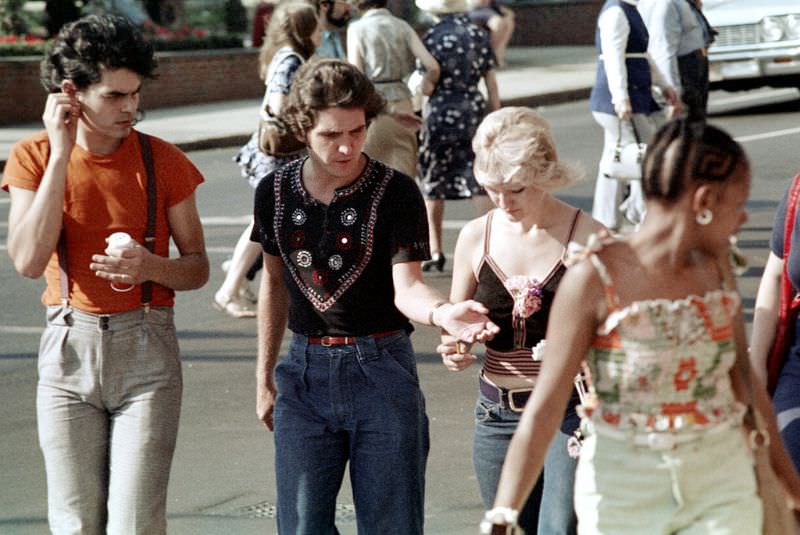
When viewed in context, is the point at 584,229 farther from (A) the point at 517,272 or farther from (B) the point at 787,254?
(B) the point at 787,254

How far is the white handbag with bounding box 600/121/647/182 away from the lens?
997 cm

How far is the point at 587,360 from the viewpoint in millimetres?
3344

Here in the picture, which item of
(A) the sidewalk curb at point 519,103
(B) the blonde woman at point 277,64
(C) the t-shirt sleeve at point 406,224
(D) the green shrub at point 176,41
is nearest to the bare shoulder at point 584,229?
(C) the t-shirt sleeve at point 406,224

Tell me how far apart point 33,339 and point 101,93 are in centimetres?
474

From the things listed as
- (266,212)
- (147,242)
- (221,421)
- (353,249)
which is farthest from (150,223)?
(221,421)

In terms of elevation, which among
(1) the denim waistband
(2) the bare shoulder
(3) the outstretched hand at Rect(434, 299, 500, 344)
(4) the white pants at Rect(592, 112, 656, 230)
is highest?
(2) the bare shoulder

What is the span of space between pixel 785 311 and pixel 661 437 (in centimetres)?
115

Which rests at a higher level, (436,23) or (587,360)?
(587,360)

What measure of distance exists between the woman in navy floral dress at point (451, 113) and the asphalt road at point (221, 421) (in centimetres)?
55

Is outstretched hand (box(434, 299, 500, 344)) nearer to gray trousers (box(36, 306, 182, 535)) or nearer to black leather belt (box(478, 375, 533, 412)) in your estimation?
black leather belt (box(478, 375, 533, 412))

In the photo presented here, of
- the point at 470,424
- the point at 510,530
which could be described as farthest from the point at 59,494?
the point at 470,424

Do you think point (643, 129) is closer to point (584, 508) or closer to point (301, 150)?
point (301, 150)

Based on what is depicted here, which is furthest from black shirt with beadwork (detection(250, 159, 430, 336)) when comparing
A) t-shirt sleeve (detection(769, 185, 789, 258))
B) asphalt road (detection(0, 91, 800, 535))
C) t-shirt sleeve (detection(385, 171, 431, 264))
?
asphalt road (detection(0, 91, 800, 535))

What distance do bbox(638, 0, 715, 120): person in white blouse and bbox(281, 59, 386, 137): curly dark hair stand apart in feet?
20.9
